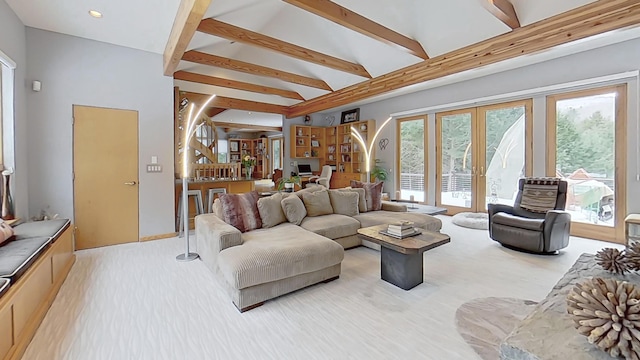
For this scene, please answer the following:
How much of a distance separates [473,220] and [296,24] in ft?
15.4

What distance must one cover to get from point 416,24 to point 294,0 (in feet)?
6.88

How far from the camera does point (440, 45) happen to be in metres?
4.21

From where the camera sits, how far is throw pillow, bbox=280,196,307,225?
11.6ft

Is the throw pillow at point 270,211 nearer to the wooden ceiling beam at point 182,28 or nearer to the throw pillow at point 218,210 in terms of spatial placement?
the throw pillow at point 218,210

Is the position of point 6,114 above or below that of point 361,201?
above

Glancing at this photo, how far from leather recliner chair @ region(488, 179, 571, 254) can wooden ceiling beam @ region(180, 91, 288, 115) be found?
18.6 ft

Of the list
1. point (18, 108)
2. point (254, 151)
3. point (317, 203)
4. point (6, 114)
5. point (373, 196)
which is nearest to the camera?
point (6, 114)

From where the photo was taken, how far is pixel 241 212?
3223 millimetres

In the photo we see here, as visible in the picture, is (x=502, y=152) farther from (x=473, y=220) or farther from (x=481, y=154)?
(x=473, y=220)

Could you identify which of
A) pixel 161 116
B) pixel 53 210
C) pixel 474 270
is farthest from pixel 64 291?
pixel 474 270

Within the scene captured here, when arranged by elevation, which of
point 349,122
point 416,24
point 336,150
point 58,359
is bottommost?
point 58,359

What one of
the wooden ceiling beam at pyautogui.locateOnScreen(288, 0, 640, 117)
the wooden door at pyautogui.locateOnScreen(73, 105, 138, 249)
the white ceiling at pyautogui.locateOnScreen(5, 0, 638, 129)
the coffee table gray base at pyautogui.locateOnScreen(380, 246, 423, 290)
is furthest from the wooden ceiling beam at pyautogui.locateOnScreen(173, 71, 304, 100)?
the coffee table gray base at pyautogui.locateOnScreen(380, 246, 423, 290)

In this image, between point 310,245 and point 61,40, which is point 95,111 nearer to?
point 61,40

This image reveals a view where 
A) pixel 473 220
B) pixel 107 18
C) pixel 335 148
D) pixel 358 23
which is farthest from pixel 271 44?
pixel 335 148
